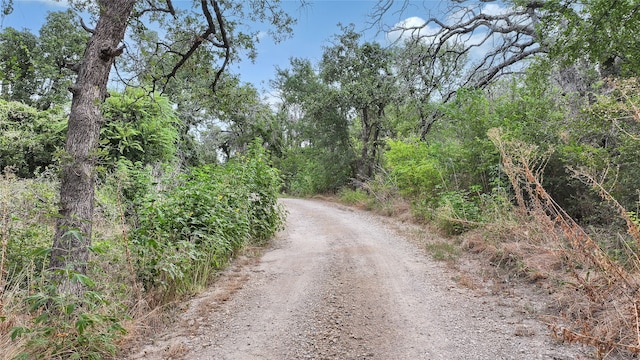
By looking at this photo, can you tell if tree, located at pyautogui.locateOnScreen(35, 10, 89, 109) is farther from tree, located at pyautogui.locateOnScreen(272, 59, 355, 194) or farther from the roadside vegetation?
tree, located at pyautogui.locateOnScreen(272, 59, 355, 194)

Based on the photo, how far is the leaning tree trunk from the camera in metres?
3.28

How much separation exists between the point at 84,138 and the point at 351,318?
11.1 ft

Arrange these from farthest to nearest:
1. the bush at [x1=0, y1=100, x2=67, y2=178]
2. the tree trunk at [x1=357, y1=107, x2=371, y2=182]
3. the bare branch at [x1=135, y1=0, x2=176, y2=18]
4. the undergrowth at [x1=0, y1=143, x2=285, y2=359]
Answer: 1. the tree trunk at [x1=357, y1=107, x2=371, y2=182]
2. the bush at [x1=0, y1=100, x2=67, y2=178]
3. the bare branch at [x1=135, y1=0, x2=176, y2=18]
4. the undergrowth at [x1=0, y1=143, x2=285, y2=359]

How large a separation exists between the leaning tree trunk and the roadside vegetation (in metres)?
0.02

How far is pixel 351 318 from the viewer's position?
375 cm

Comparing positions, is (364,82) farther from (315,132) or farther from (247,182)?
(247,182)

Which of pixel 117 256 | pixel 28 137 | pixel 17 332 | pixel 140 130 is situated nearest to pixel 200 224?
pixel 117 256

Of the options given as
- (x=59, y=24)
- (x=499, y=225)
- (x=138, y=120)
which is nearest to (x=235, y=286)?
(x=499, y=225)

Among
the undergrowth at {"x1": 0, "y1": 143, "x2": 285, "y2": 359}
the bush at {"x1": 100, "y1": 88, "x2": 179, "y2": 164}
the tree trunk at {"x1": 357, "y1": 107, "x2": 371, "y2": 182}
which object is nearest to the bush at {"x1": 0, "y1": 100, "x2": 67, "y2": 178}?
the bush at {"x1": 100, "y1": 88, "x2": 179, "y2": 164}

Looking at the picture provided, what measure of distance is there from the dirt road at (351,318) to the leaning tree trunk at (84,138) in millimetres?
1229

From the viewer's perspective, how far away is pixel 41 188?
570cm

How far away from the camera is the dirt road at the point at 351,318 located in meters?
3.08

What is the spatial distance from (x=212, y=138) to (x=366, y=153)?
9.24m

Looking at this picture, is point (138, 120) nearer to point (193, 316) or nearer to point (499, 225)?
point (193, 316)
